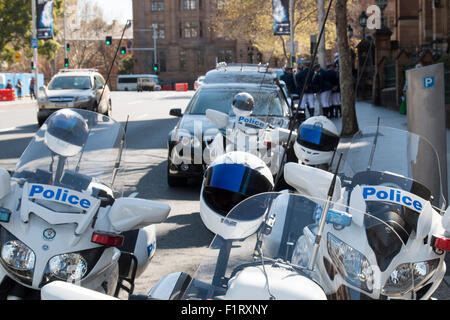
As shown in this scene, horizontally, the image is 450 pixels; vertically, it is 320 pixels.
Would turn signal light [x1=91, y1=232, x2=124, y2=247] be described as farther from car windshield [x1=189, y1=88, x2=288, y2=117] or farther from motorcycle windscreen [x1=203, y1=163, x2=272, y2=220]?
car windshield [x1=189, y1=88, x2=288, y2=117]

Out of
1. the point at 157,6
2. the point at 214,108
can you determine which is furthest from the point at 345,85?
the point at 157,6

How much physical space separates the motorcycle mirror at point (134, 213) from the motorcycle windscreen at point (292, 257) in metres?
0.90

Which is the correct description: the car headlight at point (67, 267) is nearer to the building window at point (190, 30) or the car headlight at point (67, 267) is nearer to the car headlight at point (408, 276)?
the car headlight at point (408, 276)

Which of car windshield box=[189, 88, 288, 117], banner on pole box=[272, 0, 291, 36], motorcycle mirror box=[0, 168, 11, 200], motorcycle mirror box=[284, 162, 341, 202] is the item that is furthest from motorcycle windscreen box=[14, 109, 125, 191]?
banner on pole box=[272, 0, 291, 36]

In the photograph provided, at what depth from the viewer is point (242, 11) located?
60875 mm

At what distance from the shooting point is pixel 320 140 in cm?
562

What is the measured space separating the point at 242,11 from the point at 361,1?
1193 centimetres

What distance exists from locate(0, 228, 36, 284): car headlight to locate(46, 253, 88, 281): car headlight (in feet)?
0.33

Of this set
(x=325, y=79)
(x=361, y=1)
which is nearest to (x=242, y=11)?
(x=361, y=1)

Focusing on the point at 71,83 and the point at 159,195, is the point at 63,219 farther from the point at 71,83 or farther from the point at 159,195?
the point at 71,83

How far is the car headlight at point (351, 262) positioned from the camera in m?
2.93

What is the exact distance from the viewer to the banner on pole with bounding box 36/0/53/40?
148 ft

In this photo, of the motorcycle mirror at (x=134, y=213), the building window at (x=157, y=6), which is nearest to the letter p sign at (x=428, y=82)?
the motorcycle mirror at (x=134, y=213)
